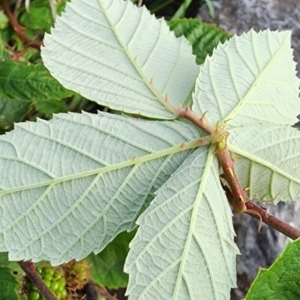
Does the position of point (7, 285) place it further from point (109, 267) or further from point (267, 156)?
point (267, 156)

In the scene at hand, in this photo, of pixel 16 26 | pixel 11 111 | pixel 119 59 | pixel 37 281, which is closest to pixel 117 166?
pixel 119 59

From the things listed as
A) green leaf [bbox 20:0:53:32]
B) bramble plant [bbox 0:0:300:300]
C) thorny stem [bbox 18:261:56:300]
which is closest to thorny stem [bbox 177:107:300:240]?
bramble plant [bbox 0:0:300:300]

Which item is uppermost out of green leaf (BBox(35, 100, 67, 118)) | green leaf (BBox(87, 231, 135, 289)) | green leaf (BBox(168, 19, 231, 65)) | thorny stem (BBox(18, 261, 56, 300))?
green leaf (BBox(168, 19, 231, 65))

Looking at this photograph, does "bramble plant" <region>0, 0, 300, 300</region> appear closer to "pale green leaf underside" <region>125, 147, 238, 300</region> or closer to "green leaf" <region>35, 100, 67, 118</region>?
"pale green leaf underside" <region>125, 147, 238, 300</region>

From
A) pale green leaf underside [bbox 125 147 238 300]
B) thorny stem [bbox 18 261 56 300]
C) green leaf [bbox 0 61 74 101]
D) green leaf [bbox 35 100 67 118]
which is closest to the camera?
pale green leaf underside [bbox 125 147 238 300]

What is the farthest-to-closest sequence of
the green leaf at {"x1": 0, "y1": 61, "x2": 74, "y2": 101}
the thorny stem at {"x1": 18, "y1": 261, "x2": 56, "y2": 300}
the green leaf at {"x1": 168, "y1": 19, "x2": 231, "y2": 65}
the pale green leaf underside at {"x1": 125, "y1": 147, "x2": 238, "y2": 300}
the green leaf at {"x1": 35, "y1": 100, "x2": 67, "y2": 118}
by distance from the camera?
the green leaf at {"x1": 35, "y1": 100, "x2": 67, "y2": 118}, the green leaf at {"x1": 168, "y1": 19, "x2": 231, "y2": 65}, the green leaf at {"x1": 0, "y1": 61, "x2": 74, "y2": 101}, the thorny stem at {"x1": 18, "y1": 261, "x2": 56, "y2": 300}, the pale green leaf underside at {"x1": 125, "y1": 147, "x2": 238, "y2": 300}

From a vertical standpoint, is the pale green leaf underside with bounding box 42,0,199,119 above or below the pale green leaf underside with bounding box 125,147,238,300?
above

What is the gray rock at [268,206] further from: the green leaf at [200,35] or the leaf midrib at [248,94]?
the leaf midrib at [248,94]

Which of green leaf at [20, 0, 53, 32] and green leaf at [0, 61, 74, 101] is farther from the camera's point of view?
green leaf at [20, 0, 53, 32]

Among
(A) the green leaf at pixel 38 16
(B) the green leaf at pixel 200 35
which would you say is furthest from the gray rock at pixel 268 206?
(A) the green leaf at pixel 38 16
